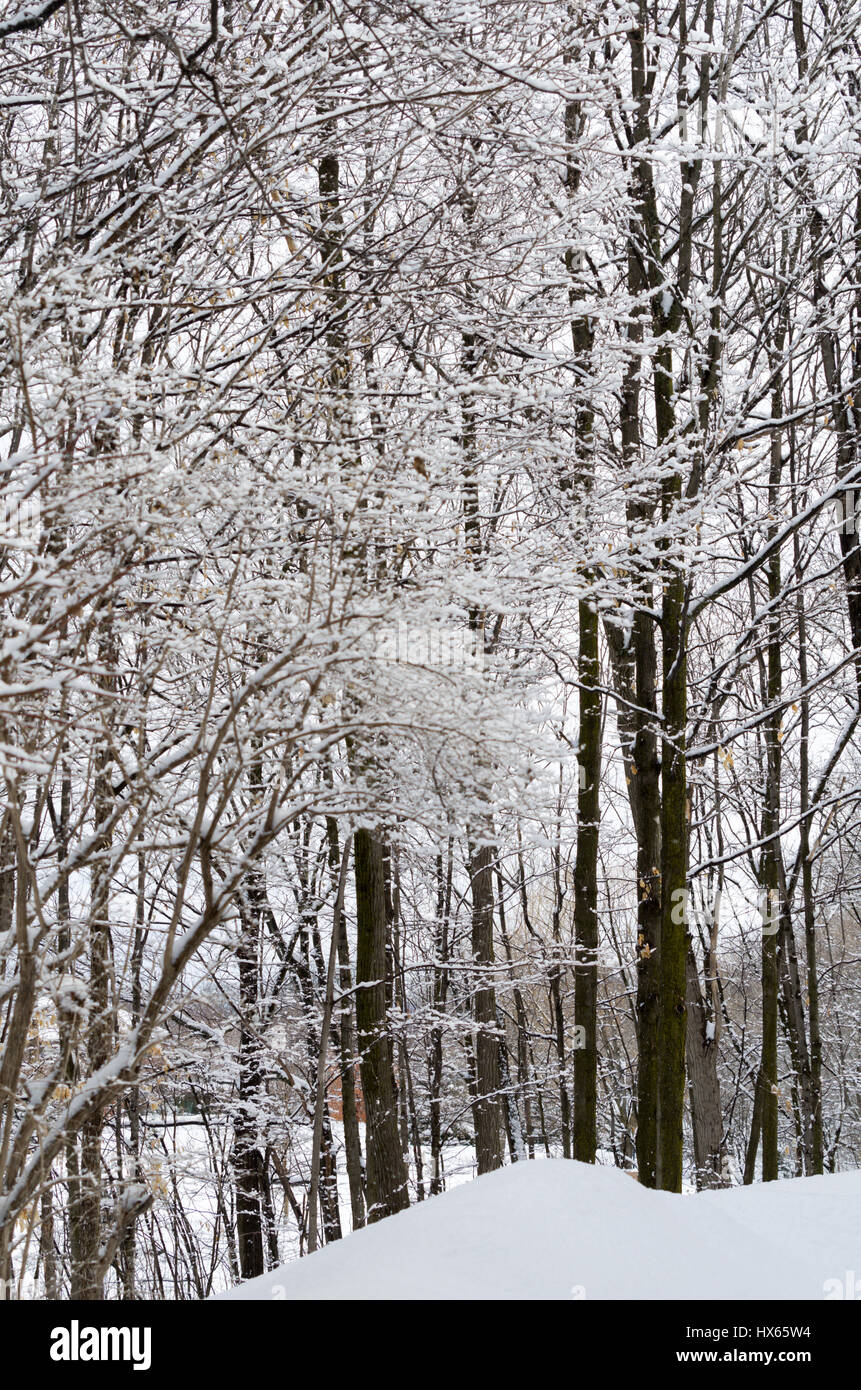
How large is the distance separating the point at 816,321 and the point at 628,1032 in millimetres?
26035

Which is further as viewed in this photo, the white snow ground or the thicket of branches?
the thicket of branches

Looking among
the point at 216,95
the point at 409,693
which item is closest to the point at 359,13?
the point at 216,95

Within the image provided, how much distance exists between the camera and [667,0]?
804cm

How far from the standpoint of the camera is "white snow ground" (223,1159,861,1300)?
10.6ft

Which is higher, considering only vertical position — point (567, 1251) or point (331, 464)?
point (331, 464)

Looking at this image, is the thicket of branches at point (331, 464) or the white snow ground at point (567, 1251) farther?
the thicket of branches at point (331, 464)

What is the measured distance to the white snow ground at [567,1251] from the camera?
3.24m

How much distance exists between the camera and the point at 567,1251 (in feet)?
11.2

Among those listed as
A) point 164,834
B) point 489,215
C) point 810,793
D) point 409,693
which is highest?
point 489,215

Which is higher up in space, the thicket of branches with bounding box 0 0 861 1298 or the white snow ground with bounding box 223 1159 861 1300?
the thicket of branches with bounding box 0 0 861 1298

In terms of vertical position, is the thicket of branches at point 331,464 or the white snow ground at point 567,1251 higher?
the thicket of branches at point 331,464

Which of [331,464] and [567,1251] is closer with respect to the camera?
[567,1251]
